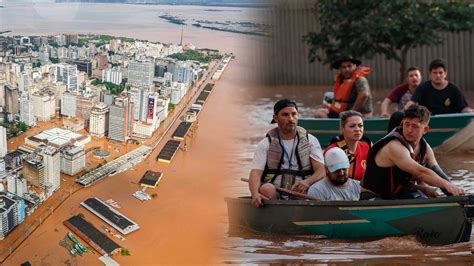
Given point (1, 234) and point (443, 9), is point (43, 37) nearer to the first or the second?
point (1, 234)

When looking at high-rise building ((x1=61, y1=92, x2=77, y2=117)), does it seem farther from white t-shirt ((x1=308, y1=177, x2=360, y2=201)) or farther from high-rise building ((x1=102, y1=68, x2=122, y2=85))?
white t-shirt ((x1=308, y1=177, x2=360, y2=201))

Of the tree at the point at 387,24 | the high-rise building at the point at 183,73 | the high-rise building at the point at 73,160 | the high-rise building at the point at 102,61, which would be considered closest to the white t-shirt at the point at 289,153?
the high-rise building at the point at 183,73

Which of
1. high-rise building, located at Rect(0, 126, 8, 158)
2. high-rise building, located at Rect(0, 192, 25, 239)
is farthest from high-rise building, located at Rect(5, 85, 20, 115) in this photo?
high-rise building, located at Rect(0, 192, 25, 239)

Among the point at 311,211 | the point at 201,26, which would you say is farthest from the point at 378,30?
the point at 311,211

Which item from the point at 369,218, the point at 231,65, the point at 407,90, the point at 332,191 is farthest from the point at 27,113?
the point at 407,90

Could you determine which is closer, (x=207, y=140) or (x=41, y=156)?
(x=41, y=156)

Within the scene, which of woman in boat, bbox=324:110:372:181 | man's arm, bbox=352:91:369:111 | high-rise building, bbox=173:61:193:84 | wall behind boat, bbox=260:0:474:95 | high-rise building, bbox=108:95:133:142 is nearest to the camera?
woman in boat, bbox=324:110:372:181

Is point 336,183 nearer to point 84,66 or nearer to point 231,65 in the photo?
point 231,65
